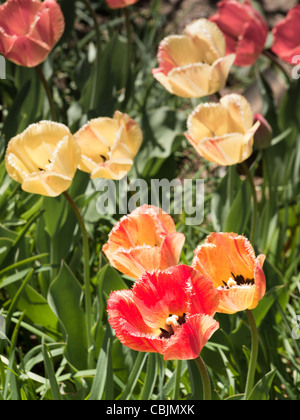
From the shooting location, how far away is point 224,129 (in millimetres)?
971

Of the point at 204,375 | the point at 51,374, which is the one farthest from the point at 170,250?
the point at 51,374

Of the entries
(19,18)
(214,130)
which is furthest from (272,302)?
(19,18)

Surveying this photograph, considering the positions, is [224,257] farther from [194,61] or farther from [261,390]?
[194,61]

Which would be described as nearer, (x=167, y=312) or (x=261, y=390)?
(x=167, y=312)

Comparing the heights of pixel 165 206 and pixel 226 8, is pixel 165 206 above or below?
below

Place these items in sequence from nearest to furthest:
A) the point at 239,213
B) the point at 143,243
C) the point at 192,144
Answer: the point at 143,243, the point at 192,144, the point at 239,213

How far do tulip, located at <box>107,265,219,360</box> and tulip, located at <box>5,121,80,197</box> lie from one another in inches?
9.9

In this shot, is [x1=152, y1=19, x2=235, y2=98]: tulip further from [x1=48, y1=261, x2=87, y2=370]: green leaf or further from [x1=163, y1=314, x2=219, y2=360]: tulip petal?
[x1=163, y1=314, x2=219, y2=360]: tulip petal

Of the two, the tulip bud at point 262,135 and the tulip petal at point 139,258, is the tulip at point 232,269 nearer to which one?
the tulip petal at point 139,258

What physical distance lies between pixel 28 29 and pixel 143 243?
0.65 m

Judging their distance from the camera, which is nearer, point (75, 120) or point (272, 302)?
point (272, 302)

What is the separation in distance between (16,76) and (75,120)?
0.24 m

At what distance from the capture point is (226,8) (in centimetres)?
136

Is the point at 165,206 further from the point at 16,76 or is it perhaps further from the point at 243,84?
the point at 243,84
